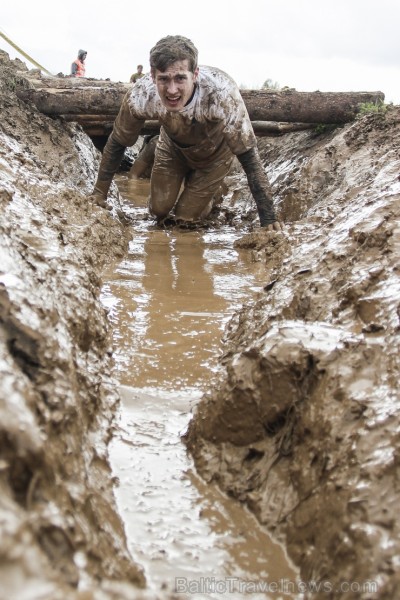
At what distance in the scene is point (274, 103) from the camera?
7.37 metres

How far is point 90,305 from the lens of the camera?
10.2 feet

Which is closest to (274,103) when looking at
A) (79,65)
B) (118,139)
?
(118,139)

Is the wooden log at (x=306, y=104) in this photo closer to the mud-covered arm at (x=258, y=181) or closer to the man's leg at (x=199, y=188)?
the man's leg at (x=199, y=188)

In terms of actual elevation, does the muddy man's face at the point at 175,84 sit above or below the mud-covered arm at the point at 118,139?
above

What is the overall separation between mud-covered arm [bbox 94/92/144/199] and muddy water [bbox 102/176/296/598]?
1288 mm

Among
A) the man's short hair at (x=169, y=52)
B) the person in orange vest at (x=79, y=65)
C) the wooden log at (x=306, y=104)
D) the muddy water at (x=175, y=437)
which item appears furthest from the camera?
the person in orange vest at (x=79, y=65)

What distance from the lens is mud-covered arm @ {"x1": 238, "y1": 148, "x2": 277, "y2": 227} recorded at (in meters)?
5.53

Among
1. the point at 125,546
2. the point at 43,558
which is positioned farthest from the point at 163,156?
the point at 43,558

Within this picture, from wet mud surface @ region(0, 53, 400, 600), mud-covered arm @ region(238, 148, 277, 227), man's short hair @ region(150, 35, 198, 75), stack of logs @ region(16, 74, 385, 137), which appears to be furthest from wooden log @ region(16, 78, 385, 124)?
wet mud surface @ region(0, 53, 400, 600)

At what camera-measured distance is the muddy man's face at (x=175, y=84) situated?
490 cm

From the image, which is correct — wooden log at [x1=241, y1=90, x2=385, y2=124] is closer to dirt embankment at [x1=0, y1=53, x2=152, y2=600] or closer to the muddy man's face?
the muddy man's face

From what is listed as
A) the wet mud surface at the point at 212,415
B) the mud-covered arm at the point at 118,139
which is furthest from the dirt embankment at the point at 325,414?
the mud-covered arm at the point at 118,139

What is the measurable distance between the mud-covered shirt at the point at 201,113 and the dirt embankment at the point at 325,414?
217cm

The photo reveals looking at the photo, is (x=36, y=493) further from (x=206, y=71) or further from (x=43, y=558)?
(x=206, y=71)
